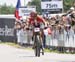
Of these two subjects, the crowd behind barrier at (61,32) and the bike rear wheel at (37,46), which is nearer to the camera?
the bike rear wheel at (37,46)

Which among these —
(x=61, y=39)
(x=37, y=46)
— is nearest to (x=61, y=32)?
(x=61, y=39)

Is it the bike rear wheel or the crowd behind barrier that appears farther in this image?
the crowd behind barrier

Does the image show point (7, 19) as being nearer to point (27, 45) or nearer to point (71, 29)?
point (27, 45)

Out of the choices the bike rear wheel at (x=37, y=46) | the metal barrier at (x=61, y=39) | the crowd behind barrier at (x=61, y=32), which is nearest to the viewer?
the bike rear wheel at (x=37, y=46)

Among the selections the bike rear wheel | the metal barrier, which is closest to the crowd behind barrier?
the metal barrier

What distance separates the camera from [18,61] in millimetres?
17984

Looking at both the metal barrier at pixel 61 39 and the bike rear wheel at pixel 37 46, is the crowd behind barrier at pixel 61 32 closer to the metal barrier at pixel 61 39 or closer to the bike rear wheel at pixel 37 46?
the metal barrier at pixel 61 39

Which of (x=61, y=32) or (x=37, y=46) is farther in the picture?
(x=61, y=32)

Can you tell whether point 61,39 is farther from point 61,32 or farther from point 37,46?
point 37,46

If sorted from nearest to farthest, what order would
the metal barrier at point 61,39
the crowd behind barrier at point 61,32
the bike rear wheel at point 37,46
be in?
the bike rear wheel at point 37,46 → the crowd behind barrier at point 61,32 → the metal barrier at point 61,39

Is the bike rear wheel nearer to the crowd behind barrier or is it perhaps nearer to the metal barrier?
the crowd behind barrier

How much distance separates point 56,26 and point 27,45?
19.5ft

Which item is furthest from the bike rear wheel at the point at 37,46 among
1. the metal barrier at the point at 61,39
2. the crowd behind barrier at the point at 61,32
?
the metal barrier at the point at 61,39

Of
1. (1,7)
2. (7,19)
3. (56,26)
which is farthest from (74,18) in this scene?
(1,7)
